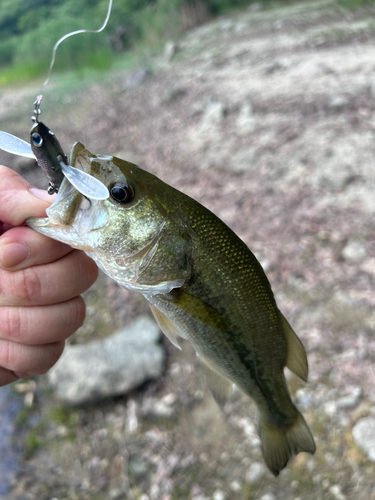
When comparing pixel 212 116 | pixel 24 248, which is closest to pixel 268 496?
pixel 24 248

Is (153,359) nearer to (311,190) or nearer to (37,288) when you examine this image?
(37,288)

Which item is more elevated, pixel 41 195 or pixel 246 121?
pixel 41 195

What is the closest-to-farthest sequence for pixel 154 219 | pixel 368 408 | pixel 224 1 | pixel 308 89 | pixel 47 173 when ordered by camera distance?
1. pixel 47 173
2. pixel 154 219
3. pixel 368 408
4. pixel 308 89
5. pixel 224 1

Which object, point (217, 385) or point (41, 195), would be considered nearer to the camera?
point (41, 195)

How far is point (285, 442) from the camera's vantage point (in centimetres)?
151

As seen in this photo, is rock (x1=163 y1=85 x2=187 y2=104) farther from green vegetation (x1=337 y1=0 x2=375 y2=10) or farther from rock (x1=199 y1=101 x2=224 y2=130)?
green vegetation (x1=337 y1=0 x2=375 y2=10)

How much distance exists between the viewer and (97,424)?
2.81 meters

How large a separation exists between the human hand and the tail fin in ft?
2.79

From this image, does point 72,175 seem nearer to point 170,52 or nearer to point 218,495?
point 218,495

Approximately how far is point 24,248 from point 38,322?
0.88 feet

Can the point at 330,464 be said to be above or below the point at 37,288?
below

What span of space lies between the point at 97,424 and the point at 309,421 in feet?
4.74

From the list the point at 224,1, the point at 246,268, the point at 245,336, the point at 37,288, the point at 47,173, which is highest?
the point at 47,173

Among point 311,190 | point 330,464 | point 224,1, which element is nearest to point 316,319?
point 330,464
